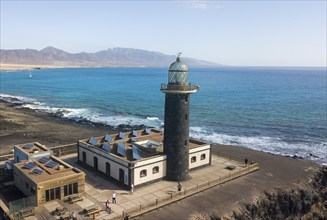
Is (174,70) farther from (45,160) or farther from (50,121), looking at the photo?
(50,121)

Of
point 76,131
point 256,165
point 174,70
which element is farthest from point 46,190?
point 76,131

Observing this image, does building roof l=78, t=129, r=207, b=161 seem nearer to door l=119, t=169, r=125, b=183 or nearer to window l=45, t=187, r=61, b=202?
door l=119, t=169, r=125, b=183

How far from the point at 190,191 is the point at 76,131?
36.6 metres

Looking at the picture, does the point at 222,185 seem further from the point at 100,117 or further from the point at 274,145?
the point at 100,117

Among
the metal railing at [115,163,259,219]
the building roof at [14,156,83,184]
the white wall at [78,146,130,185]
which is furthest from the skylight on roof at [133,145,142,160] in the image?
the building roof at [14,156,83,184]

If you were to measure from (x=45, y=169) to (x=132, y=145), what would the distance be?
9097 mm

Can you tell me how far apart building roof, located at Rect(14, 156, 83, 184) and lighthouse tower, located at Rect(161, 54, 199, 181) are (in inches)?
344

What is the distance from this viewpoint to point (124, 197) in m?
26.7

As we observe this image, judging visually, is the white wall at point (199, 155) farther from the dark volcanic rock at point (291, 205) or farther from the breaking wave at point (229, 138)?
the breaking wave at point (229, 138)

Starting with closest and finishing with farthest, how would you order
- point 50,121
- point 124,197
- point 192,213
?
point 192,213 → point 124,197 → point 50,121

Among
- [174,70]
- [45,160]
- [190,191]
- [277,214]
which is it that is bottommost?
[277,214]

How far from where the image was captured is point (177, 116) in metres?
29.2

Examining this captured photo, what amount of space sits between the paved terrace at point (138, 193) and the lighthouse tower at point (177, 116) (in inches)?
83.8

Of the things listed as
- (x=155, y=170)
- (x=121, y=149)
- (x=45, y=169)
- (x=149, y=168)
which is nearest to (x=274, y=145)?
(x=155, y=170)
